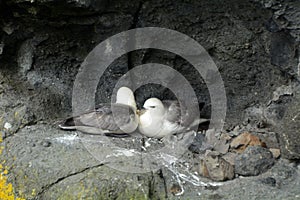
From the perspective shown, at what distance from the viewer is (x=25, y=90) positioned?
8.76 ft

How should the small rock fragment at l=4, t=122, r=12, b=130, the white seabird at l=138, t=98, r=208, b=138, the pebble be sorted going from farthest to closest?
1. the white seabird at l=138, t=98, r=208, b=138
2. the small rock fragment at l=4, t=122, r=12, b=130
3. the pebble

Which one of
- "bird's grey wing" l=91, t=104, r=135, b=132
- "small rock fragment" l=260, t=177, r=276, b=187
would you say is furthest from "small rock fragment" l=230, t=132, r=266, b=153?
"bird's grey wing" l=91, t=104, r=135, b=132

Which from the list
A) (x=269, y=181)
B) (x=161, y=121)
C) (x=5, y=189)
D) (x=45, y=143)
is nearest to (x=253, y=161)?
(x=269, y=181)

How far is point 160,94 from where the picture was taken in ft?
9.76

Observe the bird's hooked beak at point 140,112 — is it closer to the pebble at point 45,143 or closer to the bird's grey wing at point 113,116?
the bird's grey wing at point 113,116

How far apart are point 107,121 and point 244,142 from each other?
70cm

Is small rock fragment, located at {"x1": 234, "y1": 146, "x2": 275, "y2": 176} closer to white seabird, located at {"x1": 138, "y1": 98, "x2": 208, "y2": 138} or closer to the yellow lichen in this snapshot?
white seabird, located at {"x1": 138, "y1": 98, "x2": 208, "y2": 138}

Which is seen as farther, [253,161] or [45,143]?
[45,143]

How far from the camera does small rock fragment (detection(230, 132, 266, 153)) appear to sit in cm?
247

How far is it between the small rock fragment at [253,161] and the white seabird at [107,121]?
2.04 feet

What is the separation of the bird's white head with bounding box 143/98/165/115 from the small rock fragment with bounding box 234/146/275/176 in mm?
589

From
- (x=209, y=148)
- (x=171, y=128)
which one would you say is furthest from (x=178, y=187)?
(x=171, y=128)

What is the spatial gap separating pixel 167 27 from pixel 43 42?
650mm

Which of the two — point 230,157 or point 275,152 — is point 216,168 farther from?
point 275,152
